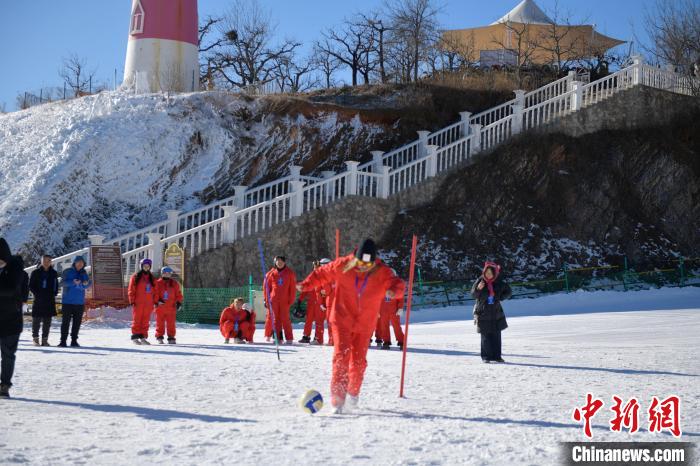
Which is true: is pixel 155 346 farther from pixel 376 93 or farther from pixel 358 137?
pixel 376 93

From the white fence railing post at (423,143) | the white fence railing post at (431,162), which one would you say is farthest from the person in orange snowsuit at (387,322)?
the white fence railing post at (423,143)

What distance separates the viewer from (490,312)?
12.3m

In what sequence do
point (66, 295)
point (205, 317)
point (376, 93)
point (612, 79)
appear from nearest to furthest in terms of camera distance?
point (66, 295) < point (205, 317) < point (612, 79) < point (376, 93)

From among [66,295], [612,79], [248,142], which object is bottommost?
[66,295]

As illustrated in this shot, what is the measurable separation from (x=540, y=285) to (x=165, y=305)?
12.3 meters

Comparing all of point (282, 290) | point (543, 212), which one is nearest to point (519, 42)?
point (543, 212)

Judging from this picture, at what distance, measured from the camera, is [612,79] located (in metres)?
30.1

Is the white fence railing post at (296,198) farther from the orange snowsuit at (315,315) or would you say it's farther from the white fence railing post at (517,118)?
the white fence railing post at (517,118)

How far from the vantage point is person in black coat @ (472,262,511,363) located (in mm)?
12000

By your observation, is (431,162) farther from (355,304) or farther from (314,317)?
(355,304)

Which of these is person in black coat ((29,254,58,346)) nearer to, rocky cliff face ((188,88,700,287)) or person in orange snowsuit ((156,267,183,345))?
person in orange snowsuit ((156,267,183,345))

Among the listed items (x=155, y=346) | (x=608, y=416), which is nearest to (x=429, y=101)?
→ (x=155, y=346)

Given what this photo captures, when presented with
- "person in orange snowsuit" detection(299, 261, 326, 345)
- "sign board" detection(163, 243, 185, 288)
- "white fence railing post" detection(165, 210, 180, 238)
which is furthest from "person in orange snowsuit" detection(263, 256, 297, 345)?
"white fence railing post" detection(165, 210, 180, 238)

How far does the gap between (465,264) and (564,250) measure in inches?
127
